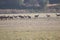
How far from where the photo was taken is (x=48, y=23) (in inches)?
240

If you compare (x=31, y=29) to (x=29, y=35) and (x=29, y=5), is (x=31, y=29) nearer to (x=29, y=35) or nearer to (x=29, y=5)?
(x=29, y=35)

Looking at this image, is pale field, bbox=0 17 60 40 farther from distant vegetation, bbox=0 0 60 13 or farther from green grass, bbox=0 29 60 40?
distant vegetation, bbox=0 0 60 13

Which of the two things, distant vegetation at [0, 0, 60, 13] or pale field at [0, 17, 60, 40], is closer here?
pale field at [0, 17, 60, 40]

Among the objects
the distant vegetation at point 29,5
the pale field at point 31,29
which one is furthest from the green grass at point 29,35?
the distant vegetation at point 29,5

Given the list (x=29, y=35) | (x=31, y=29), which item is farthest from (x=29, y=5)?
(x=29, y=35)

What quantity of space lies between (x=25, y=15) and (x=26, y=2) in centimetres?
53

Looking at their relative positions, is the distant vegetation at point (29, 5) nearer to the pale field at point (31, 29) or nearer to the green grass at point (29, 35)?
the pale field at point (31, 29)

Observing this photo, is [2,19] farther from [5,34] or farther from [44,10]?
[44,10]

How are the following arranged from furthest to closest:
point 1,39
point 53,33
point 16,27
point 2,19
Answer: point 2,19 → point 16,27 → point 53,33 → point 1,39

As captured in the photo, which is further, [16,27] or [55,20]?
[55,20]

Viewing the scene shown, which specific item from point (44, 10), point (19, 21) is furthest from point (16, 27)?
point (44, 10)

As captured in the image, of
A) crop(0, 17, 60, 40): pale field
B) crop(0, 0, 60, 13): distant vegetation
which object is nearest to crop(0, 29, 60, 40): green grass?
crop(0, 17, 60, 40): pale field

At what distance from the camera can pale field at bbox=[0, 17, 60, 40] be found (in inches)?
199

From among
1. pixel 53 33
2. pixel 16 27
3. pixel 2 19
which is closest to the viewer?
pixel 53 33
